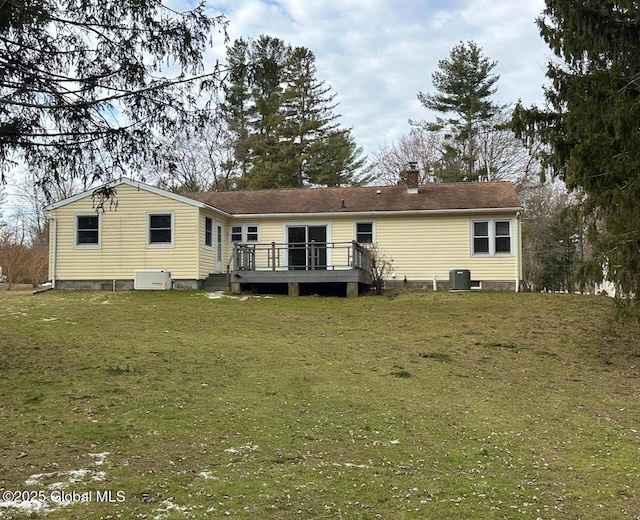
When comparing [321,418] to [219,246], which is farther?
[219,246]

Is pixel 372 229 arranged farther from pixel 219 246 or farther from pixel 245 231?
pixel 219 246

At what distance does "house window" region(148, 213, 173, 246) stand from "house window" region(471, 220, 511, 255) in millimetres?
10260

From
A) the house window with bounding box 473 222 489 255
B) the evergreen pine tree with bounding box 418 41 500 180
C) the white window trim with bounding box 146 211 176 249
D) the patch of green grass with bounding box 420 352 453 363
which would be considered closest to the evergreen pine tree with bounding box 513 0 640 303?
the patch of green grass with bounding box 420 352 453 363

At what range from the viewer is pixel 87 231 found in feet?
62.8

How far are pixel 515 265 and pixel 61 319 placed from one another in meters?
14.1

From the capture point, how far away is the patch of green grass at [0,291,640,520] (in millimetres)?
3959

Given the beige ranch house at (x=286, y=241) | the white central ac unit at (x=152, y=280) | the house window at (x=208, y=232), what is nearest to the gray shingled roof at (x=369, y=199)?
the beige ranch house at (x=286, y=241)

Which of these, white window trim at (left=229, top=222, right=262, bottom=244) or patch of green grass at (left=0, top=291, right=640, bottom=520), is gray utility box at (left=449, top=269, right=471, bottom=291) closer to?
patch of green grass at (left=0, top=291, right=640, bottom=520)

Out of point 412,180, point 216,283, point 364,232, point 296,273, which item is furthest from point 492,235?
point 216,283

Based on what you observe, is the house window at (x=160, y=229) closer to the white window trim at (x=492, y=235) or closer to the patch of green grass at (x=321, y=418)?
the patch of green grass at (x=321, y=418)

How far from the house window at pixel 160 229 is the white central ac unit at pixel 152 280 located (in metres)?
0.99

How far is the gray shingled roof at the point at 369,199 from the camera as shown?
19812 mm

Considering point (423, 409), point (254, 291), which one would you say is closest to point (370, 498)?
point (423, 409)

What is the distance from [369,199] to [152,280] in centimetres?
831
